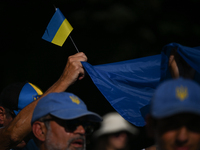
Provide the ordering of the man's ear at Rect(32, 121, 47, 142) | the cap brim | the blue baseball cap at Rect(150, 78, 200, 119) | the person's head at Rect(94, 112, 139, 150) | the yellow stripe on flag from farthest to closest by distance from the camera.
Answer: the yellow stripe on flag → the person's head at Rect(94, 112, 139, 150) → the man's ear at Rect(32, 121, 47, 142) → the cap brim → the blue baseball cap at Rect(150, 78, 200, 119)

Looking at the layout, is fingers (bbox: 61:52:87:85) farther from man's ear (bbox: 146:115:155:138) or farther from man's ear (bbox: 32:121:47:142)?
man's ear (bbox: 146:115:155:138)

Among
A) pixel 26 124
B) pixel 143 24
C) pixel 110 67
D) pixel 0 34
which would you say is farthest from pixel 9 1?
pixel 26 124

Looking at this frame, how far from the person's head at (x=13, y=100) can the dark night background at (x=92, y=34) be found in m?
1.84

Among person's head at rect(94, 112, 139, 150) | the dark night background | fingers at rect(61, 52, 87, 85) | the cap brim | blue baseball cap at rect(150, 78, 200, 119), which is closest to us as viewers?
blue baseball cap at rect(150, 78, 200, 119)

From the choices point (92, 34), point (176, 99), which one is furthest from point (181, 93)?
point (92, 34)

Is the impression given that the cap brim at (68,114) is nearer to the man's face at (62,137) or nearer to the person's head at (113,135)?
the man's face at (62,137)

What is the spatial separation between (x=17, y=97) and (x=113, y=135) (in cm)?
99

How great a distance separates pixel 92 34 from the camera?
608 cm

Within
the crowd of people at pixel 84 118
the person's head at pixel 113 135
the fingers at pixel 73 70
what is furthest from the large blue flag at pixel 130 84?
the person's head at pixel 113 135

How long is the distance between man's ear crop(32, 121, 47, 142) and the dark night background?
2.90 meters

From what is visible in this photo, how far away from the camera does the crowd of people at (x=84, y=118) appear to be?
1854 millimetres

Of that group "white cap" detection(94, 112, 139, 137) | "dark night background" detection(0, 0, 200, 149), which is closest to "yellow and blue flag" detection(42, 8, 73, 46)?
"white cap" detection(94, 112, 139, 137)

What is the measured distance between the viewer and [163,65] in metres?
2.96

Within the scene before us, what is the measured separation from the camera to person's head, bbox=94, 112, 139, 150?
3637 mm
